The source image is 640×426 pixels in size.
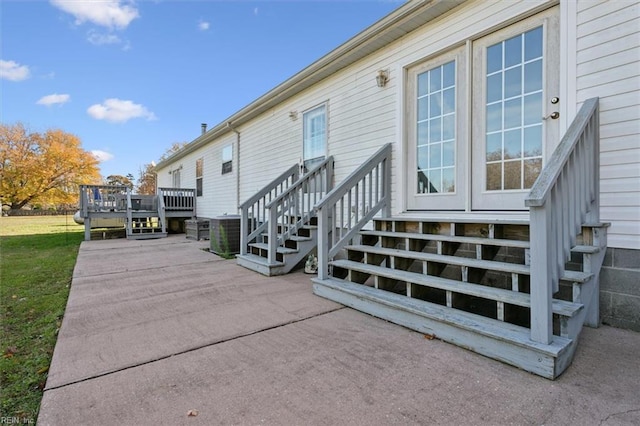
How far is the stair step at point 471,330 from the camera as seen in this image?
1.79 metres

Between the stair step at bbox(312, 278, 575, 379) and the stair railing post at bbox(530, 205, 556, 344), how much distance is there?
0.30 ft

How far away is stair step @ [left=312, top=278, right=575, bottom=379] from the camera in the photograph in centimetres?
179

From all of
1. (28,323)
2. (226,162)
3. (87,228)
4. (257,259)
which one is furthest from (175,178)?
(28,323)

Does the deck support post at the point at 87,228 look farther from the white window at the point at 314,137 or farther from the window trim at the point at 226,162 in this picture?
the white window at the point at 314,137

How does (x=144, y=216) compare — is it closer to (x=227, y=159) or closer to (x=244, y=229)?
(x=227, y=159)

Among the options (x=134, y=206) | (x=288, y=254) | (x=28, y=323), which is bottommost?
(x=28, y=323)

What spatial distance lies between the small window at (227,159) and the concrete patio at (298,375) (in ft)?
21.7

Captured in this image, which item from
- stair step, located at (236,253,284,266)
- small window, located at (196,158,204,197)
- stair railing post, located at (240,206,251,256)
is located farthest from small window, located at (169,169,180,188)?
stair step, located at (236,253,284,266)

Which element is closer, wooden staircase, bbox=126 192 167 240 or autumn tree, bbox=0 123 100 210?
wooden staircase, bbox=126 192 167 240

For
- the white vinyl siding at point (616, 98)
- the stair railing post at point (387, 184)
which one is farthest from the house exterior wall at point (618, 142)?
the stair railing post at point (387, 184)

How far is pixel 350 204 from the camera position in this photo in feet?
11.3

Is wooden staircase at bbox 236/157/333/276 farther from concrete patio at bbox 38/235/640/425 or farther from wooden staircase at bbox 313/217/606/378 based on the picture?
concrete patio at bbox 38/235/640/425

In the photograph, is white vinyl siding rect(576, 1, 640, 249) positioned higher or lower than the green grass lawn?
higher

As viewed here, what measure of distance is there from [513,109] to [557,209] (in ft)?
5.67
